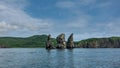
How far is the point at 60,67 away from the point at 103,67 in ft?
42.3

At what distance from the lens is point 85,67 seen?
242ft

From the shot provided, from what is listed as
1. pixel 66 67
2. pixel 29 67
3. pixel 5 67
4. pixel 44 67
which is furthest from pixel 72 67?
pixel 5 67

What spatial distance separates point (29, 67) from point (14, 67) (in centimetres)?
445

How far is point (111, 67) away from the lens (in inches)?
2891

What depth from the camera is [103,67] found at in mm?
73562

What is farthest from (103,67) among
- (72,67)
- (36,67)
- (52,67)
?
(36,67)

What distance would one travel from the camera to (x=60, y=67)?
243ft

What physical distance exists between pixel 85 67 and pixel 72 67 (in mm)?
3954

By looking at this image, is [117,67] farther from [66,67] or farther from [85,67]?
[66,67]

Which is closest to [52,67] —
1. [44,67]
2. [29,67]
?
[44,67]

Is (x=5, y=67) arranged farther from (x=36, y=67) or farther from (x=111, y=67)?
(x=111, y=67)

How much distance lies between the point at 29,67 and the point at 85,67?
55.0 ft

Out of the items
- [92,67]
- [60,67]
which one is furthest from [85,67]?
[60,67]

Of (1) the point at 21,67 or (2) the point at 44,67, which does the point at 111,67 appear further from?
(1) the point at 21,67
